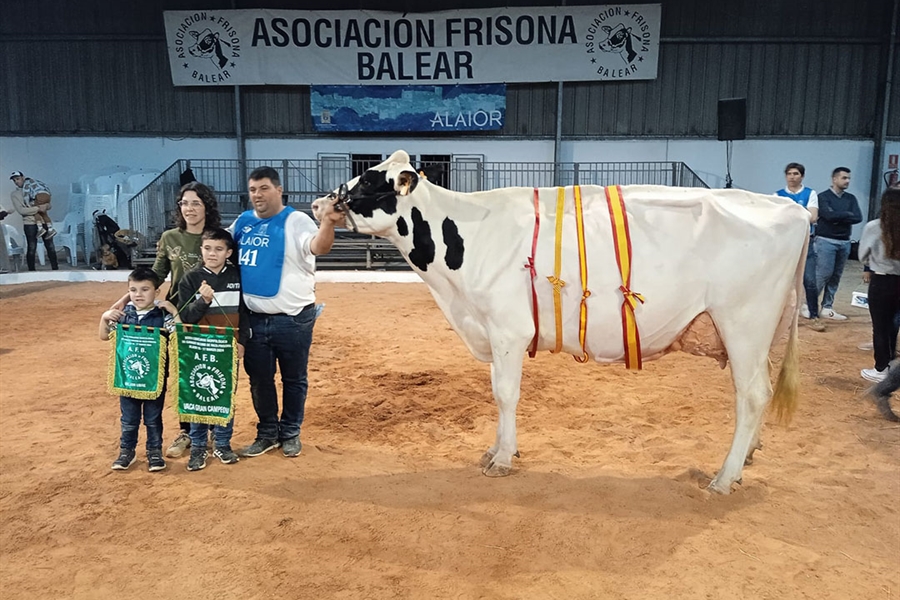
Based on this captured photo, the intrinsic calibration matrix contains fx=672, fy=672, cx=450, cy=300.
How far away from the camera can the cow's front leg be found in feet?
14.4

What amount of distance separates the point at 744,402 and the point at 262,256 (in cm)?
323

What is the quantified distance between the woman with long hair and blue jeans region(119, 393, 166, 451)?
228 inches

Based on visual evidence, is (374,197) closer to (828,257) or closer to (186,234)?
(186,234)

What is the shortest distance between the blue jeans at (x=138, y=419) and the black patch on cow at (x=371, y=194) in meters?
1.80

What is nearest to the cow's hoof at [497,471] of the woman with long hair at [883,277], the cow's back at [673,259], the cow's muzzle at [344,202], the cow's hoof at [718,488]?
the cow's back at [673,259]

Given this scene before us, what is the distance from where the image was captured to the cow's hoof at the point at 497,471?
177 inches

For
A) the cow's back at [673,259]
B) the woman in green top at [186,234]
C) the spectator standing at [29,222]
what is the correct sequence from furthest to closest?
the spectator standing at [29,222]
the woman in green top at [186,234]
the cow's back at [673,259]

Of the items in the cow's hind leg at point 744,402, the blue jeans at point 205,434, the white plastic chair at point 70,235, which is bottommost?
the blue jeans at point 205,434

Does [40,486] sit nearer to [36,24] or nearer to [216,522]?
[216,522]

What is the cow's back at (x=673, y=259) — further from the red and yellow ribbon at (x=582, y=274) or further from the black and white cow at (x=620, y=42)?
the black and white cow at (x=620, y=42)

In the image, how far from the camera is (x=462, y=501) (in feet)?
13.6

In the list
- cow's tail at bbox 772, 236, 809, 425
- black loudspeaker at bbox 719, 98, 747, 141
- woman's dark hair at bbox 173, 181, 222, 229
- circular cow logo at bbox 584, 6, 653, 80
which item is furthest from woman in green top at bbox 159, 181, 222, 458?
circular cow logo at bbox 584, 6, 653, 80

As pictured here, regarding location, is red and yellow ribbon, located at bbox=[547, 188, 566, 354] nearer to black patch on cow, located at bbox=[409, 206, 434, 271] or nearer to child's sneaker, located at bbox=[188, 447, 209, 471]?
black patch on cow, located at bbox=[409, 206, 434, 271]

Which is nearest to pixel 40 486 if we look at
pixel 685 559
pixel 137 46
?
pixel 685 559
